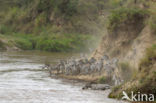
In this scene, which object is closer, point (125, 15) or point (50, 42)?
point (125, 15)

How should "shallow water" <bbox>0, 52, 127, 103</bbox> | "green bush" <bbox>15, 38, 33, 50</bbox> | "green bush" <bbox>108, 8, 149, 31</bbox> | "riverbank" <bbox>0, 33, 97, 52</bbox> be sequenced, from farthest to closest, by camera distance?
"green bush" <bbox>15, 38, 33, 50</bbox> → "riverbank" <bbox>0, 33, 97, 52</bbox> → "green bush" <bbox>108, 8, 149, 31</bbox> → "shallow water" <bbox>0, 52, 127, 103</bbox>

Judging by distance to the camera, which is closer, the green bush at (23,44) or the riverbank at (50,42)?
the riverbank at (50,42)

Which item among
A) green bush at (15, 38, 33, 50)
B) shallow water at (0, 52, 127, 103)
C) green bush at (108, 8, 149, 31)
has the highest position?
green bush at (108, 8, 149, 31)

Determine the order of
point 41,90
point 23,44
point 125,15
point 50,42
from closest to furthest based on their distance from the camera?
point 41,90, point 125,15, point 23,44, point 50,42

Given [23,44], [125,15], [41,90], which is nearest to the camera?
[41,90]

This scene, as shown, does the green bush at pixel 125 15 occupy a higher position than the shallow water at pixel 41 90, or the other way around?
the green bush at pixel 125 15

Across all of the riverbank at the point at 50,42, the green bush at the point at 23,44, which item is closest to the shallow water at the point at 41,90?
the riverbank at the point at 50,42

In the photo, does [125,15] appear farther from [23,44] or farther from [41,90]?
[23,44]

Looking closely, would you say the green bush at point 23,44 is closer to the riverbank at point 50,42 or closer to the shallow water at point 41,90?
the riverbank at point 50,42

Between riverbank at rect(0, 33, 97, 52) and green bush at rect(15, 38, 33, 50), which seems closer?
riverbank at rect(0, 33, 97, 52)

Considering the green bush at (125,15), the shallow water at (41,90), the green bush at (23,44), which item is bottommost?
the green bush at (23,44)

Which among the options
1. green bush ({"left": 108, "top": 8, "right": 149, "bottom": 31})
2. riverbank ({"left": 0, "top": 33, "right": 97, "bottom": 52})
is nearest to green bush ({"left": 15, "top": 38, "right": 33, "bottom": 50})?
riverbank ({"left": 0, "top": 33, "right": 97, "bottom": 52})

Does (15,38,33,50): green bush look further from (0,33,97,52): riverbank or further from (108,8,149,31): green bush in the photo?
(108,8,149,31): green bush

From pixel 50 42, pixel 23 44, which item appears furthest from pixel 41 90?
pixel 23 44
